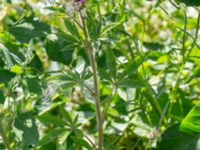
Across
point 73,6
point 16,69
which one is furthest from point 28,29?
point 73,6

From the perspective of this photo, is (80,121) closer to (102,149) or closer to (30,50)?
(102,149)

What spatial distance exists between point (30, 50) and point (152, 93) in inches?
14.0

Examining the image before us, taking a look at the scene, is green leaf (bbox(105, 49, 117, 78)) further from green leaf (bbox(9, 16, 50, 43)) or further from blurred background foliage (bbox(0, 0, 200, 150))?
green leaf (bbox(9, 16, 50, 43))

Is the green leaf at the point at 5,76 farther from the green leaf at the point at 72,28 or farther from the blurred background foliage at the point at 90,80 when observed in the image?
the green leaf at the point at 72,28

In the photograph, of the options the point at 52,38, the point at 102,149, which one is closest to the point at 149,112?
the point at 102,149

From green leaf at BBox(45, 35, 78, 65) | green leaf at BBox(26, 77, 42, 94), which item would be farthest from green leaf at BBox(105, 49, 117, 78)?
green leaf at BBox(45, 35, 78, 65)

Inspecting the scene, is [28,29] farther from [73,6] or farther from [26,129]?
[73,6]

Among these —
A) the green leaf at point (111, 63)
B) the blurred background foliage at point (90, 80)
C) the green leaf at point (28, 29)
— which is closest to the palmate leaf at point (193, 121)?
the blurred background foliage at point (90, 80)

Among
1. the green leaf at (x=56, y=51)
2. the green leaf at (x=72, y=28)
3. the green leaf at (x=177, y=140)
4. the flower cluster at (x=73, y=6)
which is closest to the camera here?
the flower cluster at (x=73, y=6)

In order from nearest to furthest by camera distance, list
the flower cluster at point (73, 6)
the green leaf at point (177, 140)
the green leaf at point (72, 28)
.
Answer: the flower cluster at point (73, 6), the green leaf at point (72, 28), the green leaf at point (177, 140)

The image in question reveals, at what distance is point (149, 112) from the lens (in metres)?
1.41

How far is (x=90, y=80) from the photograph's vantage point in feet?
4.22

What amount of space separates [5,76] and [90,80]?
21 cm

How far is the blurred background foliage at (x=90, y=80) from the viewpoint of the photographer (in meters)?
1.13
